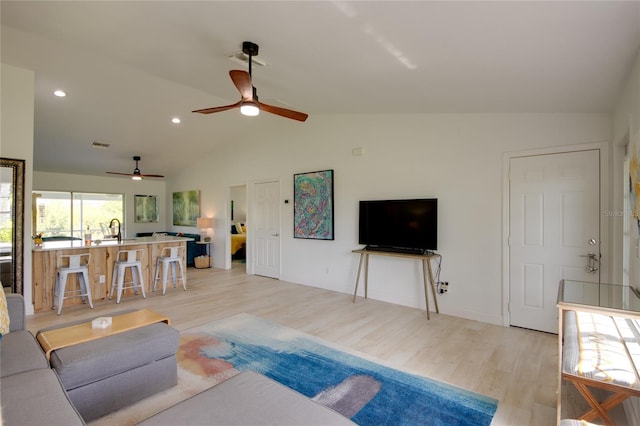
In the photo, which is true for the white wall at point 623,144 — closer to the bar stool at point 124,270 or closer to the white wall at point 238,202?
the bar stool at point 124,270

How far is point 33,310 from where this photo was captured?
424cm

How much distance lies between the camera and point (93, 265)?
4863mm

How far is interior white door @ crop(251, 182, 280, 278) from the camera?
21.2 ft

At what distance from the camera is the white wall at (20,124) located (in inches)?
154

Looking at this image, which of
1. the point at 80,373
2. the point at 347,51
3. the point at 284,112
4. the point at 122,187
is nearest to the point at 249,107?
the point at 284,112

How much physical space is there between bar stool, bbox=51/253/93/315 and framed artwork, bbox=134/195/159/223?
496 cm

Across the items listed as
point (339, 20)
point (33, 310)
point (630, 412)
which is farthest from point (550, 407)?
point (33, 310)

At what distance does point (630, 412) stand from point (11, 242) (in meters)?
6.30

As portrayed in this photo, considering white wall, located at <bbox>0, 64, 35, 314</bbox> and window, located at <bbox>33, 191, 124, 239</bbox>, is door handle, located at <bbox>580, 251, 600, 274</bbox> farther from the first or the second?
window, located at <bbox>33, 191, 124, 239</bbox>

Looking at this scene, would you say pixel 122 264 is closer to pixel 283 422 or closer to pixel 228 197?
pixel 228 197

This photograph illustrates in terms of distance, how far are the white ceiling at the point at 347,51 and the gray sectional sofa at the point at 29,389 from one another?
8.13ft

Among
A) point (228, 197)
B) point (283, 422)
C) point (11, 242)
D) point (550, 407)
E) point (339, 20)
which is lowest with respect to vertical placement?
point (550, 407)

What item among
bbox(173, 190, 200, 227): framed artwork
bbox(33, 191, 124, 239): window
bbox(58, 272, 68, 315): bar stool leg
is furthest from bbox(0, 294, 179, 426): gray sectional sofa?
bbox(33, 191, 124, 239): window

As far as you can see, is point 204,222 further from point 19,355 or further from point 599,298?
point 599,298
